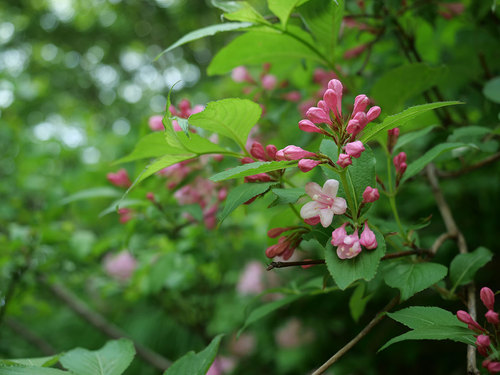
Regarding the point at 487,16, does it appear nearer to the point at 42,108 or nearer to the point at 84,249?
the point at 84,249

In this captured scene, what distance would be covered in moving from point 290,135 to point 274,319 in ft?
3.49

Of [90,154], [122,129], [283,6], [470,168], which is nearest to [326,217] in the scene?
[283,6]

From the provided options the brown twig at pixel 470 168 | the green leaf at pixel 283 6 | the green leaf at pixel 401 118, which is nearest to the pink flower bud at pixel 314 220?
the green leaf at pixel 401 118

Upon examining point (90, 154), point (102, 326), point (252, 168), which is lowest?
point (102, 326)

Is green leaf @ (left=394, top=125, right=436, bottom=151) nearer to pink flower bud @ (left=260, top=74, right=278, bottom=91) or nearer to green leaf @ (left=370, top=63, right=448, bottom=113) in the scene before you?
green leaf @ (left=370, top=63, right=448, bottom=113)

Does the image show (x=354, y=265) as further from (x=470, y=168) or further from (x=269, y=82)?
(x=269, y=82)

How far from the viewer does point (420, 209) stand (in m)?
1.43

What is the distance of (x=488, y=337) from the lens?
479mm

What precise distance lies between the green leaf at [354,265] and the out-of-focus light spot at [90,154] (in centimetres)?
185

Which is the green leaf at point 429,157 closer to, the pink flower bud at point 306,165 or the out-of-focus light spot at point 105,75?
the pink flower bud at point 306,165

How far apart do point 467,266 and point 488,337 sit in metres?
0.17

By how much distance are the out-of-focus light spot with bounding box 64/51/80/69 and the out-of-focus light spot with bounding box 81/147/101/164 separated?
3749mm

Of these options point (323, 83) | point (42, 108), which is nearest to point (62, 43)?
point (42, 108)

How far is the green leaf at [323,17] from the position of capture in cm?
66
